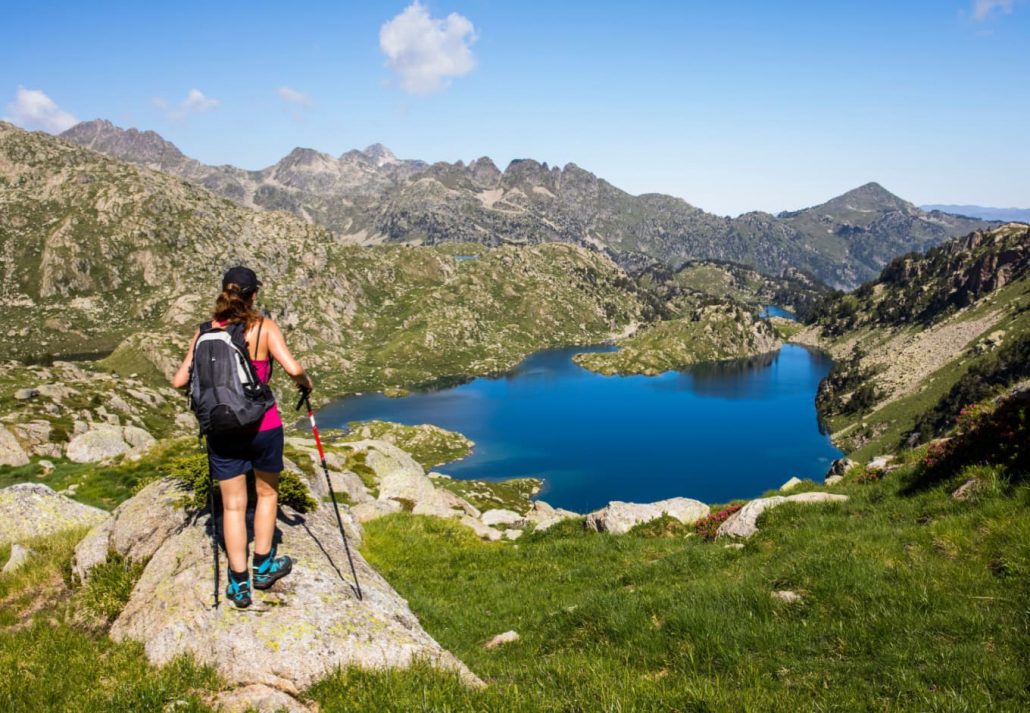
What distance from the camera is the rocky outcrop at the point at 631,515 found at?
2256 centimetres

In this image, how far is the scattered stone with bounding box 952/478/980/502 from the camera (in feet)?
44.4

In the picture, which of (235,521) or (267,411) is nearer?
(235,521)

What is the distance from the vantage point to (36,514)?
1745 cm

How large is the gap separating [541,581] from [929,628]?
33.8 feet

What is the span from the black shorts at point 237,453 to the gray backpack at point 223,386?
0.27 metres

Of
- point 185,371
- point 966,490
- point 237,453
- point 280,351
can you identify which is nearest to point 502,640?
point 237,453

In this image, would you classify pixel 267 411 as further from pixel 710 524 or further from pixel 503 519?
pixel 503 519

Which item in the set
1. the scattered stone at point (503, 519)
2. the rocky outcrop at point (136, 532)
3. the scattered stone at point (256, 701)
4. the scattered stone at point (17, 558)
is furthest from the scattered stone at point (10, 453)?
the scattered stone at point (256, 701)

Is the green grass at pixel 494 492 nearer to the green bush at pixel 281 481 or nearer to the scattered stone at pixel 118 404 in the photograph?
the scattered stone at pixel 118 404

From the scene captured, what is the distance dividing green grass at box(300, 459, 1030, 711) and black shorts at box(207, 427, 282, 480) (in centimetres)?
392

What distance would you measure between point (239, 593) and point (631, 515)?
17.2 meters

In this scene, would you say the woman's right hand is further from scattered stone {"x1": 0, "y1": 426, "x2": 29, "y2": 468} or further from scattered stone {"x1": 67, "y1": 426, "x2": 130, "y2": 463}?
scattered stone {"x1": 67, "y1": 426, "x2": 130, "y2": 463}

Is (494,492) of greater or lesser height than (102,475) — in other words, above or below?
below

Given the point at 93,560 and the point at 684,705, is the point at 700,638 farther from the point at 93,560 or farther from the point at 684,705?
the point at 93,560
